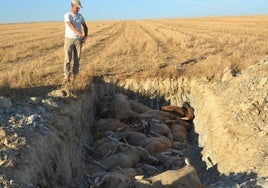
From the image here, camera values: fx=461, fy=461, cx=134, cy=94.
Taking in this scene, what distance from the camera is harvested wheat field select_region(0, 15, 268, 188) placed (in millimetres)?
7705

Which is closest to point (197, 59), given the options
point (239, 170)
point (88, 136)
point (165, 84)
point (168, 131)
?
point (165, 84)

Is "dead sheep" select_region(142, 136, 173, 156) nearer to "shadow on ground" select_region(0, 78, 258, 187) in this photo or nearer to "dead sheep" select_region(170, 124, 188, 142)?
"shadow on ground" select_region(0, 78, 258, 187)

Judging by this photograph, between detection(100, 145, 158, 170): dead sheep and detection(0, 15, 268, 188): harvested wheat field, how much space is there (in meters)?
0.02

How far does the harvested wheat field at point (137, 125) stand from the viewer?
25.3 ft

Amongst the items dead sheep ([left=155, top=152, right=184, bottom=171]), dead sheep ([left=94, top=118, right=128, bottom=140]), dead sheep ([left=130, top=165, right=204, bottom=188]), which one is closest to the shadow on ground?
dead sheep ([left=155, top=152, right=184, bottom=171])

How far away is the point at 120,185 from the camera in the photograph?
7805 millimetres

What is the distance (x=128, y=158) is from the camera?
32.8 ft

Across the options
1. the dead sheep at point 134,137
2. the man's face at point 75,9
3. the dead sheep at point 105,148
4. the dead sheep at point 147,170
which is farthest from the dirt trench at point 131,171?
the man's face at point 75,9

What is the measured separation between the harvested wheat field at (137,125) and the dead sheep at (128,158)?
0.9 inches

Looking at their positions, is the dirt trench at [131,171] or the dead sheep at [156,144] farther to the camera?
the dead sheep at [156,144]

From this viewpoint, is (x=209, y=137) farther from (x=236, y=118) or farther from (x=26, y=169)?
(x=26, y=169)

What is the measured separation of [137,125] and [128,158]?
2.47 m

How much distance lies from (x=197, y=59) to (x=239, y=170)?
9.50 metres

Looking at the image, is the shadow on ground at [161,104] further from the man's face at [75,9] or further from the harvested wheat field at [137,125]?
the man's face at [75,9]
